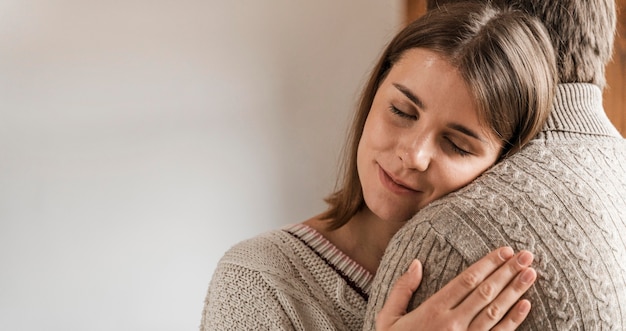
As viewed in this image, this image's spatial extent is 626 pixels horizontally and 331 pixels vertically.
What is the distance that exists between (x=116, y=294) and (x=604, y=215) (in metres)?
1.56

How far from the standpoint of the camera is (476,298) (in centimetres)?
74

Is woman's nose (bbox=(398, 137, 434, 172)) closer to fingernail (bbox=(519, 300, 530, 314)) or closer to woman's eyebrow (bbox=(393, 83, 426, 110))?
woman's eyebrow (bbox=(393, 83, 426, 110))

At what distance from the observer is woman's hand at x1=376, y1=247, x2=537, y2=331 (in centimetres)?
71

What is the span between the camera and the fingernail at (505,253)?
A: 717 mm

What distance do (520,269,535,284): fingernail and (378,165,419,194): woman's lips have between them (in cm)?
27

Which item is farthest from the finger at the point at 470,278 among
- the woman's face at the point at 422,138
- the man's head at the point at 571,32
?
the man's head at the point at 571,32

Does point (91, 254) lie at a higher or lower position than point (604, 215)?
lower

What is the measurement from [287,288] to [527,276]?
1.68 ft

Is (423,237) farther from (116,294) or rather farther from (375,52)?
(375,52)

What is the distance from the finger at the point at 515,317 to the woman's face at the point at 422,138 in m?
0.22

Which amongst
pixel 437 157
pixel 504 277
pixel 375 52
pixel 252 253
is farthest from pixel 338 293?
pixel 375 52

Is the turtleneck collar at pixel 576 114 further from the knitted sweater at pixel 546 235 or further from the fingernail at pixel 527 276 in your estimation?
the fingernail at pixel 527 276

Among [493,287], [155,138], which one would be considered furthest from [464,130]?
[155,138]

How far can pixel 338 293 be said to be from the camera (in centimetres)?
115
